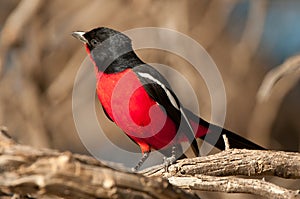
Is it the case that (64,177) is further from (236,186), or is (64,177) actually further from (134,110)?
(134,110)

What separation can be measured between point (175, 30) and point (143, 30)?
0.37m

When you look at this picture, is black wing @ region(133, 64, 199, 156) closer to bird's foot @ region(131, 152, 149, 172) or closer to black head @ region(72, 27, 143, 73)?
black head @ region(72, 27, 143, 73)

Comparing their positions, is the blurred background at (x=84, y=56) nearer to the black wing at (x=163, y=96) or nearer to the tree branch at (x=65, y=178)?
the black wing at (x=163, y=96)

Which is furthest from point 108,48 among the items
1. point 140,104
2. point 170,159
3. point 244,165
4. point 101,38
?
point 244,165

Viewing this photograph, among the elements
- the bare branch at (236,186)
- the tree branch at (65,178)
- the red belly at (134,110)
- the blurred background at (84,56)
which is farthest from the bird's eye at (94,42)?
the tree branch at (65,178)

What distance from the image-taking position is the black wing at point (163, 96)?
139 inches

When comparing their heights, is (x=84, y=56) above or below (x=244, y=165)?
above

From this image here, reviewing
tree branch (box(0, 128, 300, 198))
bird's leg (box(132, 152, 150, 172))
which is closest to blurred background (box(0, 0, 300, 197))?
bird's leg (box(132, 152, 150, 172))

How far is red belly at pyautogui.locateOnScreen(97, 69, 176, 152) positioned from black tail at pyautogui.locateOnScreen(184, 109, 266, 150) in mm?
194

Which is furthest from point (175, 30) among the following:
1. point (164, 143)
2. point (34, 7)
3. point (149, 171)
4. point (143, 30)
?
point (149, 171)

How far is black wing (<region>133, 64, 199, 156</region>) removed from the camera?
3.53 meters

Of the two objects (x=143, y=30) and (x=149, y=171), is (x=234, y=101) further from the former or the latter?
(x=149, y=171)

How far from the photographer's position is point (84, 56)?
5371 mm

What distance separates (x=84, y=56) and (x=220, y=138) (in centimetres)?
205
